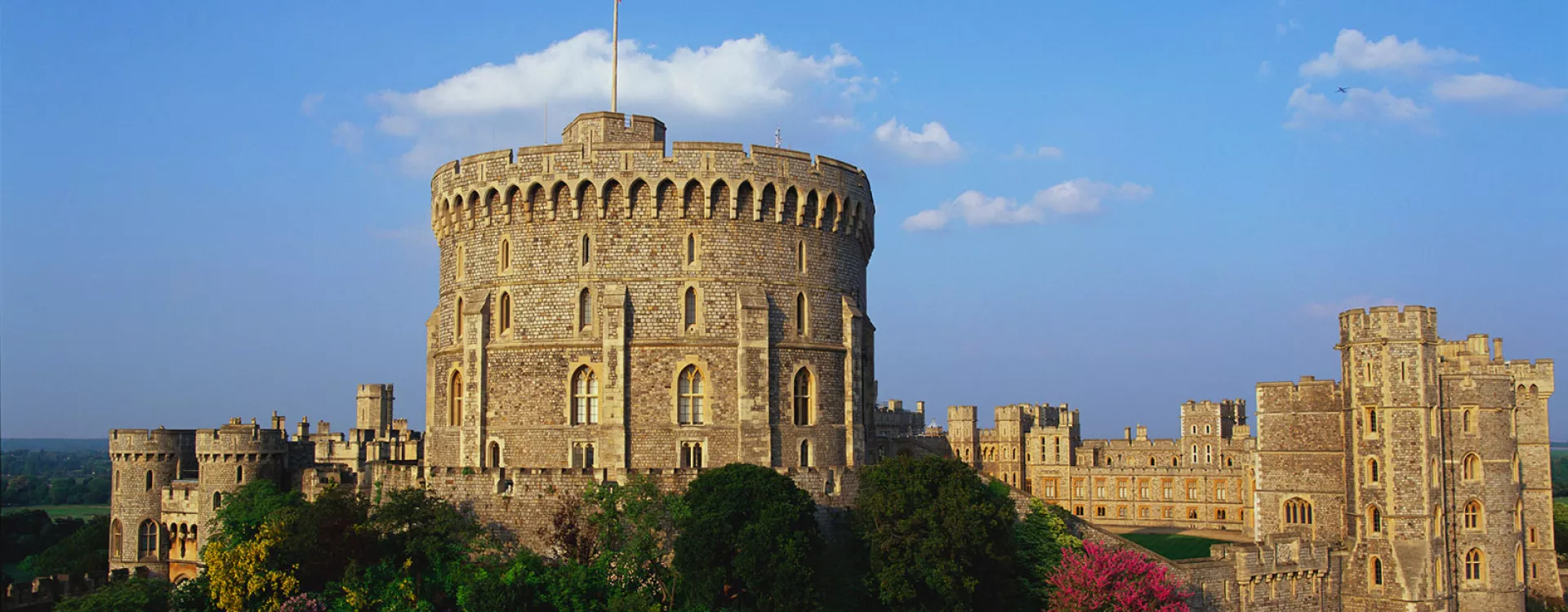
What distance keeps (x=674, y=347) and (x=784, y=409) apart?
4.34m

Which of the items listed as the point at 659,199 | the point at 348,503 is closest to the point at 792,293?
the point at 659,199

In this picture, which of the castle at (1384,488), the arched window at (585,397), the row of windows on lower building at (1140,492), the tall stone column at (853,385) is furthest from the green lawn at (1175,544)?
the arched window at (585,397)

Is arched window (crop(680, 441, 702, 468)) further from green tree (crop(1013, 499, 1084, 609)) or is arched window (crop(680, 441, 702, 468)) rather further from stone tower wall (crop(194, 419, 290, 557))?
stone tower wall (crop(194, 419, 290, 557))

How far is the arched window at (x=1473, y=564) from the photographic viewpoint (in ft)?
159

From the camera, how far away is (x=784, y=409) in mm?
43125

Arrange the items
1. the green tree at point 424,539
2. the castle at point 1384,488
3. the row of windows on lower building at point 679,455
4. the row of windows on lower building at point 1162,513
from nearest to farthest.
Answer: the green tree at point 424,539 → the row of windows on lower building at point 679,455 → the castle at point 1384,488 → the row of windows on lower building at point 1162,513

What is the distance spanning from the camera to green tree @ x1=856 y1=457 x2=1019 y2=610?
36.2 meters

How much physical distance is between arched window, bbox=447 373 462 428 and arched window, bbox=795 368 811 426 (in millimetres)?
11998

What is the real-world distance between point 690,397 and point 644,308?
3319 millimetres

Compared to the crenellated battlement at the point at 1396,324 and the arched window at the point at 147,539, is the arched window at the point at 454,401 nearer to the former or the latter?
the arched window at the point at 147,539

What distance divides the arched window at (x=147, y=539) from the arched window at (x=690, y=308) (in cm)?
2624

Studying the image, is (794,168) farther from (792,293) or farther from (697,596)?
(697,596)

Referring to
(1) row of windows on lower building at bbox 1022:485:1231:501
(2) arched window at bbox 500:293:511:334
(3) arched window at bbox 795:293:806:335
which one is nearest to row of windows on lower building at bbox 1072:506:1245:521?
(1) row of windows on lower building at bbox 1022:485:1231:501

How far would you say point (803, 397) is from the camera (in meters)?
44.0
